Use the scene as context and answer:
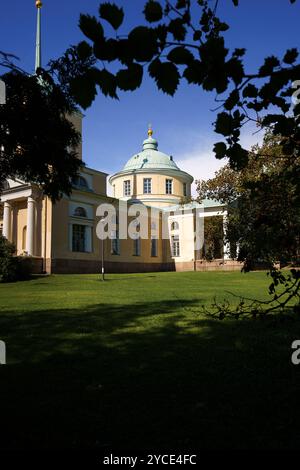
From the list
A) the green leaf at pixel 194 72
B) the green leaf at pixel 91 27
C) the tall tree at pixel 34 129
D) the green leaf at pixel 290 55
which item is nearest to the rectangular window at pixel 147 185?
the tall tree at pixel 34 129

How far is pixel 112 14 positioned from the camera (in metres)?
2.24

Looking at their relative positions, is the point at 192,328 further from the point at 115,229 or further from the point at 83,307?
the point at 115,229

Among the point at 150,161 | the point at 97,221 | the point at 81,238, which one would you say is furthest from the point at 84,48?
the point at 150,161

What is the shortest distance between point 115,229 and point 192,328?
3228 cm

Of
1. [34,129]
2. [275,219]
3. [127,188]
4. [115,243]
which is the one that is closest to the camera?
[275,219]

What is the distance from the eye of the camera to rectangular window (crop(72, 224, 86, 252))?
34.4 meters

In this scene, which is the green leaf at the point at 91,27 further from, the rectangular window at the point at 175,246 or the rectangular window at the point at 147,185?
the rectangular window at the point at 147,185

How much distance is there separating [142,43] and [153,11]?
0.25 m

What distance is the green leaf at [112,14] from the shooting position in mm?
2227

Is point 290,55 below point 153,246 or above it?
above

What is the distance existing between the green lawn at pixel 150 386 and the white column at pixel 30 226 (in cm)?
2374

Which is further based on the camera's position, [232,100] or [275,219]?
[275,219]

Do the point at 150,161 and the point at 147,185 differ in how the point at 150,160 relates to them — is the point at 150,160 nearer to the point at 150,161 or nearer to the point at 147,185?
the point at 150,161

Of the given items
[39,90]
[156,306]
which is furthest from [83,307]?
[39,90]
